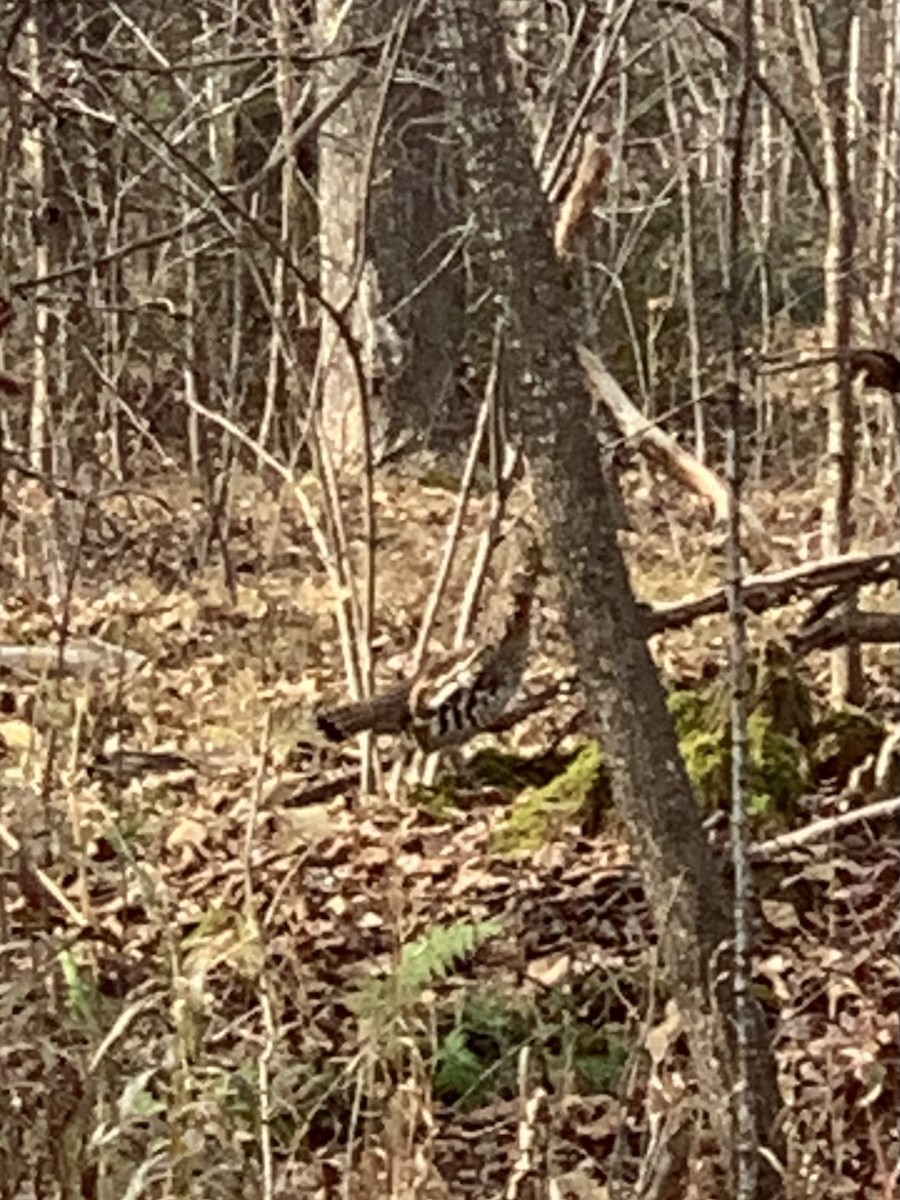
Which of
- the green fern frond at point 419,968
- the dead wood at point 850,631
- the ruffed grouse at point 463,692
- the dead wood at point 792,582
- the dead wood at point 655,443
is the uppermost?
the dead wood at point 655,443

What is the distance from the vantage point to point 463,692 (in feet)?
22.1

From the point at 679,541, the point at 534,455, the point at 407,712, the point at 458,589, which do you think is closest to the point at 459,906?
the point at 407,712

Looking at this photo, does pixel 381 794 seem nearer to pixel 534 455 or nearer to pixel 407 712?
pixel 407 712

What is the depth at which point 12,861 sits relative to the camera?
601cm

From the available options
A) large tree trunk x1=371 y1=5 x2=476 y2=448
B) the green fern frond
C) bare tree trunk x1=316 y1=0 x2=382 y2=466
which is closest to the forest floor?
the green fern frond

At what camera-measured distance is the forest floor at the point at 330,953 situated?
402 centimetres

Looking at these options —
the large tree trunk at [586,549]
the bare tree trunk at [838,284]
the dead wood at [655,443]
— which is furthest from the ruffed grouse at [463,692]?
the large tree trunk at [586,549]

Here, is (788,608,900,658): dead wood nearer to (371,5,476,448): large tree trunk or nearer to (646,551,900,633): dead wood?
(646,551,900,633): dead wood

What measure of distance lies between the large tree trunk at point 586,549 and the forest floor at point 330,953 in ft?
0.44

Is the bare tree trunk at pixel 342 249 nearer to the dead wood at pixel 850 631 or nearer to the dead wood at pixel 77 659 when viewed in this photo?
the dead wood at pixel 77 659

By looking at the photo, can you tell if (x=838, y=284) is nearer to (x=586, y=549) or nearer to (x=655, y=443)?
(x=655, y=443)

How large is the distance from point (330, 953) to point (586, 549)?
6.75 ft

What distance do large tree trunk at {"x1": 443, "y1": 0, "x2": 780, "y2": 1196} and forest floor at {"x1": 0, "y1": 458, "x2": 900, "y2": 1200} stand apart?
0.44 ft

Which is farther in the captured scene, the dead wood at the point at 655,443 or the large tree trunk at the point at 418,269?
the large tree trunk at the point at 418,269
